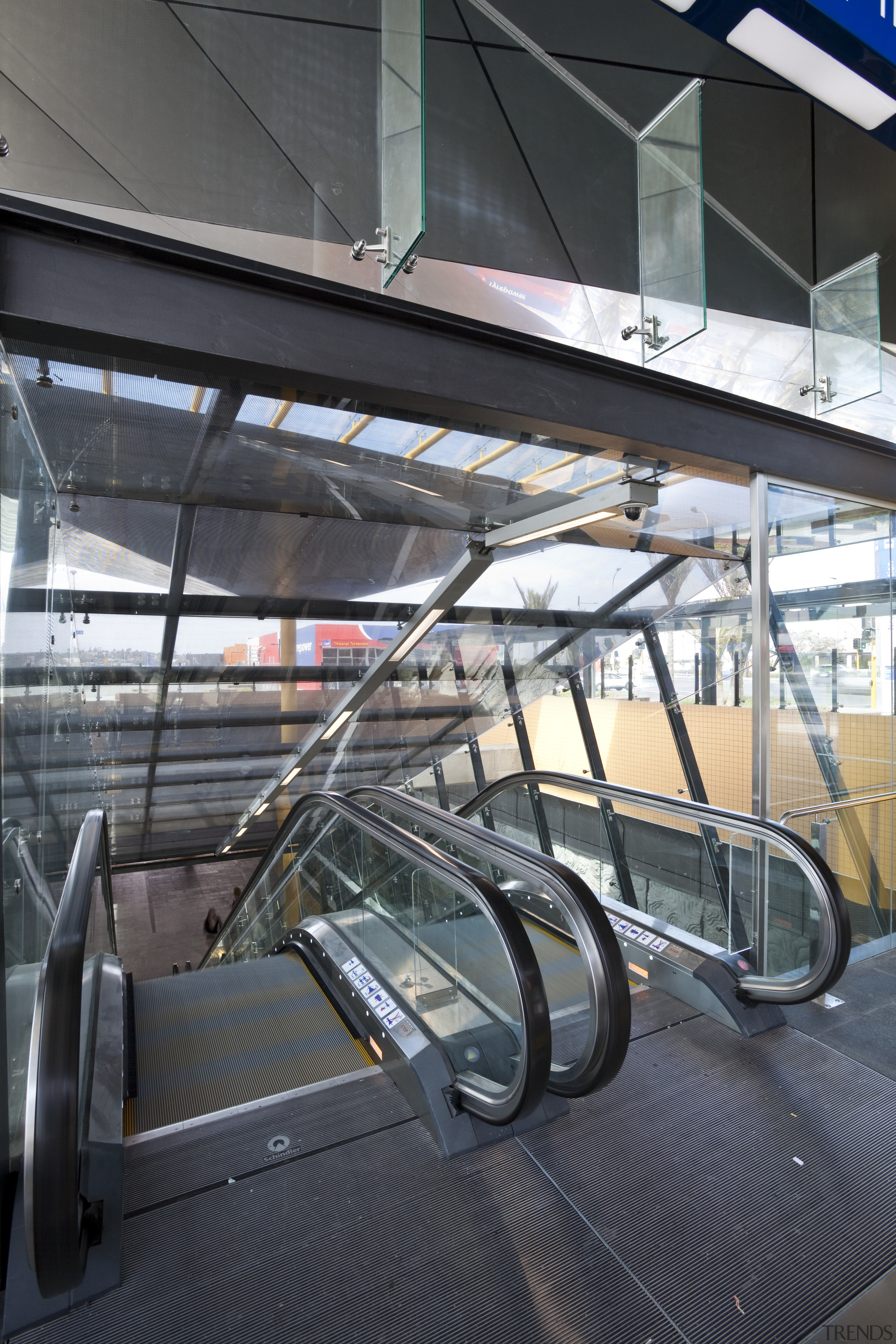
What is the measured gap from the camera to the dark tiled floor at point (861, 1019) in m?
2.93

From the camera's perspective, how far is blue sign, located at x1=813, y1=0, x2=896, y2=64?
4.37 ft

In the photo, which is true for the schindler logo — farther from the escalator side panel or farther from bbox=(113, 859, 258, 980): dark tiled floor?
bbox=(113, 859, 258, 980): dark tiled floor

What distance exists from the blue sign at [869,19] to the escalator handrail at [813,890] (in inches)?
110

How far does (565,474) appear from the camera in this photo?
3355 mm

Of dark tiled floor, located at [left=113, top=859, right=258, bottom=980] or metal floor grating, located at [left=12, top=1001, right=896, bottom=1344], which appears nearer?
metal floor grating, located at [left=12, top=1001, right=896, bottom=1344]

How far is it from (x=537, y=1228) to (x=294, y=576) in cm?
366

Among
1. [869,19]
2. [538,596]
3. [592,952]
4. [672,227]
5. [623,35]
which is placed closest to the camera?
→ [869,19]

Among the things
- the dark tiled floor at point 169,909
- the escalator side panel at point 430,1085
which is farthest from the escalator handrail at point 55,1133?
→ the dark tiled floor at point 169,909

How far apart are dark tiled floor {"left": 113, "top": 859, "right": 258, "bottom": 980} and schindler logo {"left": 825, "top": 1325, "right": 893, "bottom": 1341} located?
1133 centimetres

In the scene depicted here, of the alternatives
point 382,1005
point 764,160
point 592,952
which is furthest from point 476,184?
point 382,1005

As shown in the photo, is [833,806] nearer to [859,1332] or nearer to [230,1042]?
[859,1332]

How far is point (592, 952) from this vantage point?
238cm

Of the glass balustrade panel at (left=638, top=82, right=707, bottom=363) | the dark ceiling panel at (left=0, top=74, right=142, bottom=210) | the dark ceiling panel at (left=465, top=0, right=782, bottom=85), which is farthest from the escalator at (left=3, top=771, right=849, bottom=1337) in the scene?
the dark ceiling panel at (left=465, top=0, right=782, bottom=85)

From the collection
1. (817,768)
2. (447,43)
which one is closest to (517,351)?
(447,43)
